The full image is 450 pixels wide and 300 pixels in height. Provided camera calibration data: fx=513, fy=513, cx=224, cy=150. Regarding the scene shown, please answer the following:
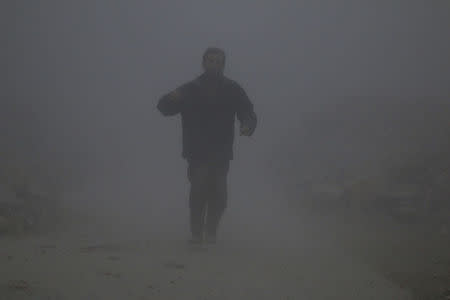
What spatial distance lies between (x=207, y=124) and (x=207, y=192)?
0.79 meters

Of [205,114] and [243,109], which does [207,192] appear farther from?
[243,109]

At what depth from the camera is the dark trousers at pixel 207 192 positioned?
581 cm

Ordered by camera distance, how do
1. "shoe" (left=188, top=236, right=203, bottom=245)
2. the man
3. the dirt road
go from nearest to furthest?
1. the dirt road
2. "shoe" (left=188, top=236, right=203, bottom=245)
3. the man

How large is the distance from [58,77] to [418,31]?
30.3 metres

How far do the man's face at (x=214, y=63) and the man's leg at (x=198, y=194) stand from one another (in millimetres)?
1050

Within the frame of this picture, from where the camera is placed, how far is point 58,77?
44.9 meters

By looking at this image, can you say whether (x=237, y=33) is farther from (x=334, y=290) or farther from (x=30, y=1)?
(x=334, y=290)

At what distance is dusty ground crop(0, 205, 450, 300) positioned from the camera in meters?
3.58

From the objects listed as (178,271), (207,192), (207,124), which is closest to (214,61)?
(207,124)

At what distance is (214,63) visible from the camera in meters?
5.77

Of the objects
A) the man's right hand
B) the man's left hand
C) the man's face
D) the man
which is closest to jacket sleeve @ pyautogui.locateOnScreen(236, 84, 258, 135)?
the man

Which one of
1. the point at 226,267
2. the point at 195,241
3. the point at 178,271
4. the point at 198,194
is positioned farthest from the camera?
the point at 198,194

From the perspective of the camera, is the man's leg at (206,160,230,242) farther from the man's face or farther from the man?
the man's face

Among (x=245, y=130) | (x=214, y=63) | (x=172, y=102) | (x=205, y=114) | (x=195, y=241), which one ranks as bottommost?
(x=195, y=241)
